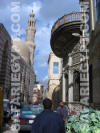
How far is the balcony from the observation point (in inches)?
621

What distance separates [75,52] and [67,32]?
6.67 feet

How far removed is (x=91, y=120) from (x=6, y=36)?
31941mm

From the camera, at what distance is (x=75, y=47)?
1698 centimetres

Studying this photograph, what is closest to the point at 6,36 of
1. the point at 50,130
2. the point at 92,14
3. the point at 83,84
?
the point at 83,84

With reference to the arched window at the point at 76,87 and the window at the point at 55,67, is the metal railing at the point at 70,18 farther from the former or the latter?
the window at the point at 55,67

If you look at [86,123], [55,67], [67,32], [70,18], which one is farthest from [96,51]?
[55,67]

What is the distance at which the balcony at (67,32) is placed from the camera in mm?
15766

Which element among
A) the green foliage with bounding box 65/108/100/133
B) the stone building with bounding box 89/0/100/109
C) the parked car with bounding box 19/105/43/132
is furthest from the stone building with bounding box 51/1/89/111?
the green foliage with bounding box 65/108/100/133

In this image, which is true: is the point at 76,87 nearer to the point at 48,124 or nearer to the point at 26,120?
the point at 26,120

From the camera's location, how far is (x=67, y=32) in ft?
54.8

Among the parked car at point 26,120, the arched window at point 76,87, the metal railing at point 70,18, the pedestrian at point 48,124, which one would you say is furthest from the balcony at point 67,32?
the pedestrian at point 48,124

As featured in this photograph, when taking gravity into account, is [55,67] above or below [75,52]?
above

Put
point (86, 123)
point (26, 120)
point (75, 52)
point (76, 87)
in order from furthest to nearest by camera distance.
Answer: point (75, 52) < point (76, 87) < point (26, 120) < point (86, 123)

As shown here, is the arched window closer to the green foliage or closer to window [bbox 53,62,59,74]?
the green foliage
